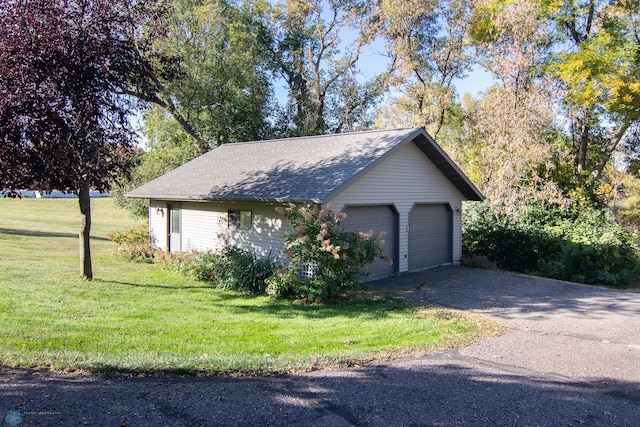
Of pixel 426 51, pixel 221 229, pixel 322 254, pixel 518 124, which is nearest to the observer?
pixel 322 254

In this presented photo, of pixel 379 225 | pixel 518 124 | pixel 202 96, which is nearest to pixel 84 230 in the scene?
pixel 379 225

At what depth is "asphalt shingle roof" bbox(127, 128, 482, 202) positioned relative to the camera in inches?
484

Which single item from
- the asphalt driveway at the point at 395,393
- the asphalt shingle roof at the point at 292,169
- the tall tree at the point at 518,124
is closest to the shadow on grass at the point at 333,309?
the asphalt shingle roof at the point at 292,169

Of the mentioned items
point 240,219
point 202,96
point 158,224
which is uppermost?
point 202,96

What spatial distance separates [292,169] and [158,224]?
7.14m

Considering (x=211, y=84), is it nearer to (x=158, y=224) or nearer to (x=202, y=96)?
(x=202, y=96)

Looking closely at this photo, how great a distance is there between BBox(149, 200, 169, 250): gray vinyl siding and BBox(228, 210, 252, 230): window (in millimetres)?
4350

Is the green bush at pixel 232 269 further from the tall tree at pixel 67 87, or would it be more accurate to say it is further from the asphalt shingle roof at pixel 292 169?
the tall tree at pixel 67 87

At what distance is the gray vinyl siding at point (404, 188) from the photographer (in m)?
12.9

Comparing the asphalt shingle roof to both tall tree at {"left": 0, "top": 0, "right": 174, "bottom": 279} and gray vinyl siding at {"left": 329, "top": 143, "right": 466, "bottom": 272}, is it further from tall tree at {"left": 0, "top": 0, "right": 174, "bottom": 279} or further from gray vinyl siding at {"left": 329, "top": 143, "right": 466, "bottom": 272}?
tall tree at {"left": 0, "top": 0, "right": 174, "bottom": 279}

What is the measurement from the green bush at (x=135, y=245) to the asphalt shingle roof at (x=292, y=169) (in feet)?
5.63

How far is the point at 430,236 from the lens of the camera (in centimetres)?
1611

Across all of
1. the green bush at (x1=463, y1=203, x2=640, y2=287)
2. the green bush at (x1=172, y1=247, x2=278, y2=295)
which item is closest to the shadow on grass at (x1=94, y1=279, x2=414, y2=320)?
the green bush at (x1=172, y1=247, x2=278, y2=295)

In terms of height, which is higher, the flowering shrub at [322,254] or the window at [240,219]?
the window at [240,219]
